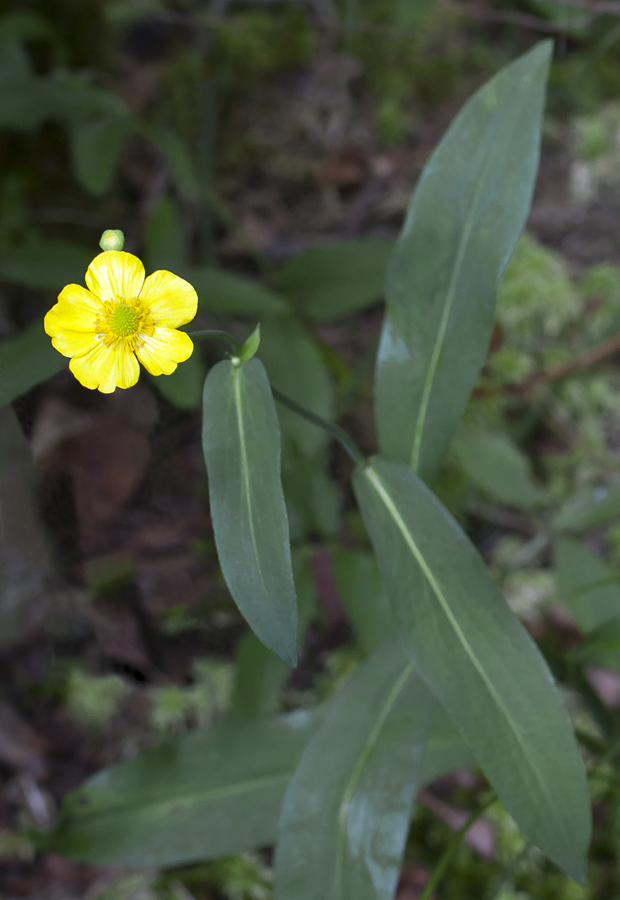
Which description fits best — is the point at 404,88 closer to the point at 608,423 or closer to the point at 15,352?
the point at 608,423

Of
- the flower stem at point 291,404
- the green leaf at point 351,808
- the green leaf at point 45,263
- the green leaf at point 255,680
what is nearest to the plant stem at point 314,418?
the flower stem at point 291,404

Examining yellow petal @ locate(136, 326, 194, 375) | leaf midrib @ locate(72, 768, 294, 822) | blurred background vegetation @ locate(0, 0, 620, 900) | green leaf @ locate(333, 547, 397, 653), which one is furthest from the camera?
blurred background vegetation @ locate(0, 0, 620, 900)

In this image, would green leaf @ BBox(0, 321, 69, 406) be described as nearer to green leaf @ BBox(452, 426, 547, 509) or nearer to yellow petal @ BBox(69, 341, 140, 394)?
yellow petal @ BBox(69, 341, 140, 394)

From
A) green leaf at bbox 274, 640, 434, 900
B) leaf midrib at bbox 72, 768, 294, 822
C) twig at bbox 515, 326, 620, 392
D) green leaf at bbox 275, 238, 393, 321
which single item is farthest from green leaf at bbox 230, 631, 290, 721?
twig at bbox 515, 326, 620, 392

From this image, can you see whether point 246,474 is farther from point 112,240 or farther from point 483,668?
point 483,668

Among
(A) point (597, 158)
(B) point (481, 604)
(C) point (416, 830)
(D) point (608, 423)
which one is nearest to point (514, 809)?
(B) point (481, 604)

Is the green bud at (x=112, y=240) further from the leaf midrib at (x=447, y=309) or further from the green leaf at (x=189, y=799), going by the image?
the green leaf at (x=189, y=799)
